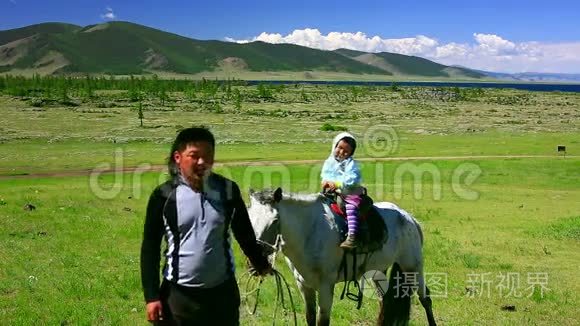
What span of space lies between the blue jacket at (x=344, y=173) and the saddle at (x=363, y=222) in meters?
0.19

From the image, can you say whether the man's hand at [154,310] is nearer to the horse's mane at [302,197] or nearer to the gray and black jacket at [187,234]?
the gray and black jacket at [187,234]

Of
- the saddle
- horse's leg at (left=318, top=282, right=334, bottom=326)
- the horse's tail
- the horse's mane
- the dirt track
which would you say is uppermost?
the horse's mane

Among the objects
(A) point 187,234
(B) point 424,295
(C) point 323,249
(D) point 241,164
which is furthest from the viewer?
(D) point 241,164

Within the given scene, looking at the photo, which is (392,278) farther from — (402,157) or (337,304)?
(402,157)

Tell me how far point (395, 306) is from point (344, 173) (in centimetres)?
264

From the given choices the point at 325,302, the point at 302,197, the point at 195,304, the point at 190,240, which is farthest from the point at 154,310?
the point at 325,302

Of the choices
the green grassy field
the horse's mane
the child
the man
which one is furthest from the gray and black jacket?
the green grassy field

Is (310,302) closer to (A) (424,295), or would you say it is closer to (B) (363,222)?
(B) (363,222)

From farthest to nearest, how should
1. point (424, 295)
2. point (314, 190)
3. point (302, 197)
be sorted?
point (314, 190) → point (424, 295) → point (302, 197)

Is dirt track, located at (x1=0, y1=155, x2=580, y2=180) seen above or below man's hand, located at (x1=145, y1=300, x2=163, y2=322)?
below

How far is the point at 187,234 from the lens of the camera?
171 inches

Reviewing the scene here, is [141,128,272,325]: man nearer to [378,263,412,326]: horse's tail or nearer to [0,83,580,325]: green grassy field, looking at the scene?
[378,263,412,326]: horse's tail

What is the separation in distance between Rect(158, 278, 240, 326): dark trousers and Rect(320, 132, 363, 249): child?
3.44 meters

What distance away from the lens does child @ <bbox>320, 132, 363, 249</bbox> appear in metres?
7.84
